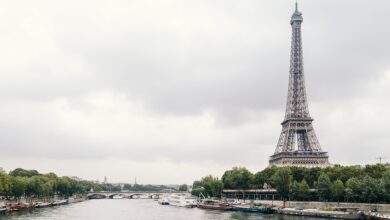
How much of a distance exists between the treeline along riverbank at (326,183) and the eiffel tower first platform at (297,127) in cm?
937

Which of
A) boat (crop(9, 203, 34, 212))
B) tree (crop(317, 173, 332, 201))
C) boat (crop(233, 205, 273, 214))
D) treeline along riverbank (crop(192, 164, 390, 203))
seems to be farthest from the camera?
boat (crop(9, 203, 34, 212))

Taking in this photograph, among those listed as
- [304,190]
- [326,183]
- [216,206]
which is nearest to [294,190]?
[304,190]

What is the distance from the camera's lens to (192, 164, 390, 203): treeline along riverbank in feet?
233

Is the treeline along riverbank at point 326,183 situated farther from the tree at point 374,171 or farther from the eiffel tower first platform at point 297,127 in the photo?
the eiffel tower first platform at point 297,127

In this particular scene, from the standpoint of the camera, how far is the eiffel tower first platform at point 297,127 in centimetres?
11400

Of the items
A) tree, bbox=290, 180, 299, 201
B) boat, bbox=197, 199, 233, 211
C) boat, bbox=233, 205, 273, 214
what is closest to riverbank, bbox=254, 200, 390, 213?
tree, bbox=290, 180, 299, 201

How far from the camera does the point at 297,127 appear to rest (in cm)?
11625

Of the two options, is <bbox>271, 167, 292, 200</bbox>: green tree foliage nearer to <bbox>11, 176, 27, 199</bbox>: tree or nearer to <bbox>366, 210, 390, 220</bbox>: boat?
<bbox>366, 210, 390, 220</bbox>: boat

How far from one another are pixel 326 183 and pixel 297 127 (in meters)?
36.4

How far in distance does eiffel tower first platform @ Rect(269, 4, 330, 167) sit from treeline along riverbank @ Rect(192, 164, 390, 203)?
30.7ft

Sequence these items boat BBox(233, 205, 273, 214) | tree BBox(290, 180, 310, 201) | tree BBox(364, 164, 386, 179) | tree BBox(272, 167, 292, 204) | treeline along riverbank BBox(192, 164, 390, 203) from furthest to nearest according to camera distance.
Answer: tree BBox(272, 167, 292, 204) < tree BBox(290, 180, 310, 201) < tree BBox(364, 164, 386, 179) < boat BBox(233, 205, 273, 214) < treeline along riverbank BBox(192, 164, 390, 203)

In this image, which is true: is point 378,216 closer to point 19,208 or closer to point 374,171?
point 374,171

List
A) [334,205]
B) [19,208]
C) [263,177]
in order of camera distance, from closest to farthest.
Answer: [334,205] < [19,208] < [263,177]

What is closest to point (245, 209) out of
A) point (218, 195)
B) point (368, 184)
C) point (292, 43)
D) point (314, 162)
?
point (368, 184)
